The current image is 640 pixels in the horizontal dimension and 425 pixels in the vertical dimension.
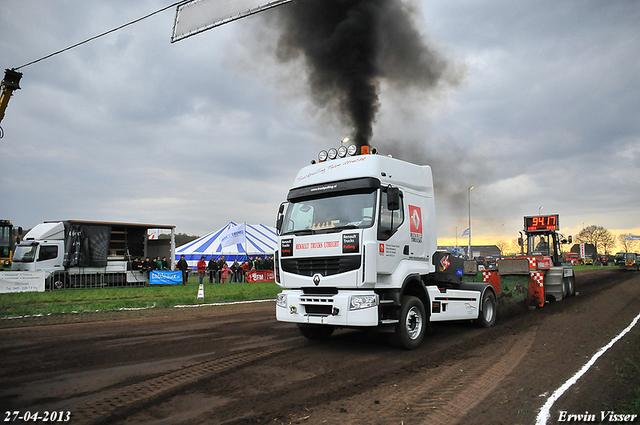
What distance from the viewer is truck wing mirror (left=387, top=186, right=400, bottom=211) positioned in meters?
6.60

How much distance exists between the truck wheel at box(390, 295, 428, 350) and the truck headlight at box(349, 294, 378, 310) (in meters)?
0.71

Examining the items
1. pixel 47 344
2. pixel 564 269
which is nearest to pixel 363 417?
pixel 47 344

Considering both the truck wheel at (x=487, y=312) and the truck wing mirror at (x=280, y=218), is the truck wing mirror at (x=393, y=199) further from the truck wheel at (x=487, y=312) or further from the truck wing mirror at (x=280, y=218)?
the truck wheel at (x=487, y=312)

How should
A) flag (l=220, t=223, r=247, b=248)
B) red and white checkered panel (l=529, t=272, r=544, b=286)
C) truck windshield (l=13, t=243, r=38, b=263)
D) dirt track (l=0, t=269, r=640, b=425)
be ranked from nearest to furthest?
1. dirt track (l=0, t=269, r=640, b=425)
2. red and white checkered panel (l=529, t=272, r=544, b=286)
3. truck windshield (l=13, t=243, r=38, b=263)
4. flag (l=220, t=223, r=247, b=248)

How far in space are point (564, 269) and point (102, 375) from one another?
15582mm

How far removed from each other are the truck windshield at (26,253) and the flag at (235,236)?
47.4ft

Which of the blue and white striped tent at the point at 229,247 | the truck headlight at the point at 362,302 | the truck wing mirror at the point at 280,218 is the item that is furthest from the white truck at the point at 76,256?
the truck headlight at the point at 362,302

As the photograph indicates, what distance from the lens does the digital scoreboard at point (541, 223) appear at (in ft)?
54.5

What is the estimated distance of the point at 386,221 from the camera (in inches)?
264

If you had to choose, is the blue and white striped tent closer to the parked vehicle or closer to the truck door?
the parked vehicle

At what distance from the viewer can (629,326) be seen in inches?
353

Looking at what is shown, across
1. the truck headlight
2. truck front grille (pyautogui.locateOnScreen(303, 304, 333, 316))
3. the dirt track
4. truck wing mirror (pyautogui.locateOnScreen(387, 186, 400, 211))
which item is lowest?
the dirt track

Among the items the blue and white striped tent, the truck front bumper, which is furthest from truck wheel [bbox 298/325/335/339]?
the blue and white striped tent

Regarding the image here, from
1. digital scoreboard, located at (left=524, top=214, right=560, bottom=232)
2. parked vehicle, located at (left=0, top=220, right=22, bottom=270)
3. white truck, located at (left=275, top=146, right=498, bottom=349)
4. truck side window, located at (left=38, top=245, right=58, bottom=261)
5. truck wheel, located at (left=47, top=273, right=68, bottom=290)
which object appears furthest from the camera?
parked vehicle, located at (left=0, top=220, right=22, bottom=270)
